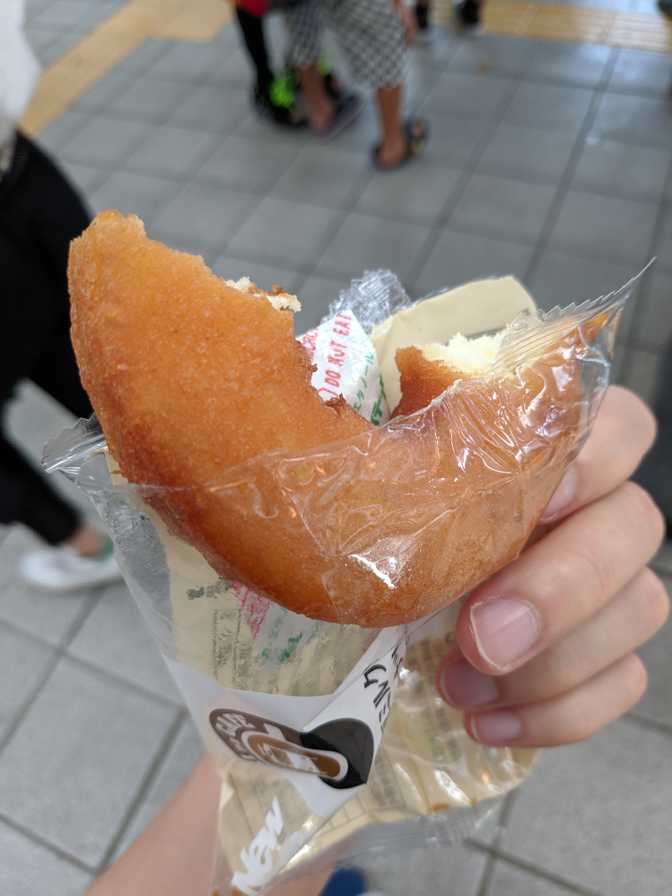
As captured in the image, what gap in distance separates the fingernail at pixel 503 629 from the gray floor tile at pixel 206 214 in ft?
7.38

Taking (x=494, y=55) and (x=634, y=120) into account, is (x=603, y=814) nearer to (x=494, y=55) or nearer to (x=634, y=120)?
(x=634, y=120)

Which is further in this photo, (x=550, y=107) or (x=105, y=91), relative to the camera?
(x=105, y=91)

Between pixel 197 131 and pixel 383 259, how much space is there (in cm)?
145

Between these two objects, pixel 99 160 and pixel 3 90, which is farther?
pixel 99 160

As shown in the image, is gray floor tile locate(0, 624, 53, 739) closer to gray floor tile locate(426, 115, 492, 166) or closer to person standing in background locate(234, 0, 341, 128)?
gray floor tile locate(426, 115, 492, 166)

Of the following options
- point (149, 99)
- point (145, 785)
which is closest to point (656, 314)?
point (145, 785)

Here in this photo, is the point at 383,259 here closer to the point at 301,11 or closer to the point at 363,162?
the point at 363,162

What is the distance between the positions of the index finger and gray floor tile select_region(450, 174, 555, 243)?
69.2 inches

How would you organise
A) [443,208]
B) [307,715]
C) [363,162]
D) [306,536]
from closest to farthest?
[306,536] → [307,715] → [443,208] → [363,162]

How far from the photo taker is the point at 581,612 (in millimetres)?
744

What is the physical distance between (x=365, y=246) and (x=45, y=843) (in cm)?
215

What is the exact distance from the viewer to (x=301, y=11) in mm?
2789

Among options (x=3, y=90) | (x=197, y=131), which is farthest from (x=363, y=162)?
(x=3, y=90)

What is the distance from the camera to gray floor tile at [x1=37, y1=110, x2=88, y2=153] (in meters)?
A: 3.42
